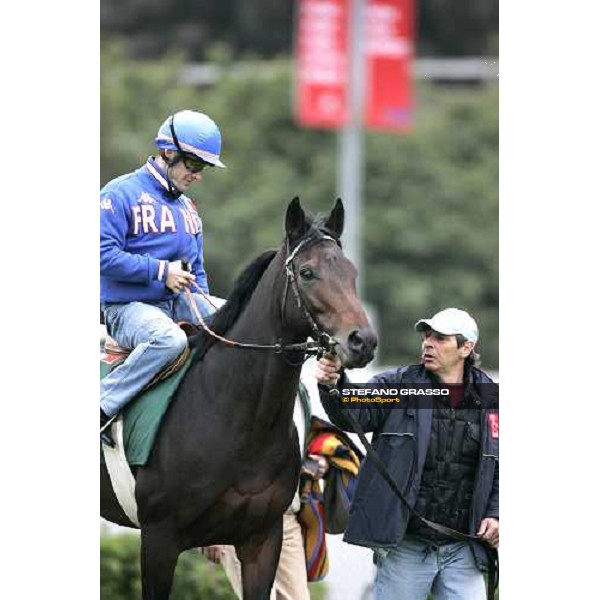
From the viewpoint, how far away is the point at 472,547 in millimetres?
6758

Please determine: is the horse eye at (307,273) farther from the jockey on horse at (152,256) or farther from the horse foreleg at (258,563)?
the horse foreleg at (258,563)

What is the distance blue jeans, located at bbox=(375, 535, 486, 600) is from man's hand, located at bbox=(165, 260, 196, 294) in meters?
1.56

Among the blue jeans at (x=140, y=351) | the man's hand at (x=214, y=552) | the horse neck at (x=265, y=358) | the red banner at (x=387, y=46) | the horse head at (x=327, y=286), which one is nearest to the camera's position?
the horse head at (x=327, y=286)

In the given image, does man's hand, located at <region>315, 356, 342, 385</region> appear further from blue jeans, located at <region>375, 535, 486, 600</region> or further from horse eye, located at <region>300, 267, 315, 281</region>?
blue jeans, located at <region>375, 535, 486, 600</region>

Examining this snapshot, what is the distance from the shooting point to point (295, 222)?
631 centimetres

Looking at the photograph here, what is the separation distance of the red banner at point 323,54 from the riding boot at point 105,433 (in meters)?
5.78

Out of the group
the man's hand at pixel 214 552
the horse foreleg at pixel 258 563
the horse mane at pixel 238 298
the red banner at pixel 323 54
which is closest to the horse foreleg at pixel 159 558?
the horse foreleg at pixel 258 563

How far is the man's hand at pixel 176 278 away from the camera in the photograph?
6777 millimetres

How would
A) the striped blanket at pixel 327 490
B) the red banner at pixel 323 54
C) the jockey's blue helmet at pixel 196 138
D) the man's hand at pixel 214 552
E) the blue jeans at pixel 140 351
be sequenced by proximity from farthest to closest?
the red banner at pixel 323 54, the striped blanket at pixel 327 490, the man's hand at pixel 214 552, the jockey's blue helmet at pixel 196 138, the blue jeans at pixel 140 351

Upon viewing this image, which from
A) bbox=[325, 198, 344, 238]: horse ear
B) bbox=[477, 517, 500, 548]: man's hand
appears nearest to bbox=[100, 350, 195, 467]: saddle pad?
bbox=[325, 198, 344, 238]: horse ear

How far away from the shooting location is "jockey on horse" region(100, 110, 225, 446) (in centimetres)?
671
